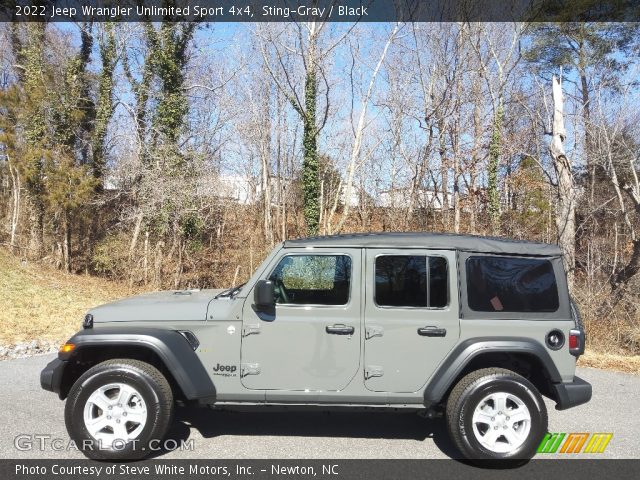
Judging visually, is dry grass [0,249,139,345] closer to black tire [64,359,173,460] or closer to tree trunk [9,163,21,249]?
tree trunk [9,163,21,249]

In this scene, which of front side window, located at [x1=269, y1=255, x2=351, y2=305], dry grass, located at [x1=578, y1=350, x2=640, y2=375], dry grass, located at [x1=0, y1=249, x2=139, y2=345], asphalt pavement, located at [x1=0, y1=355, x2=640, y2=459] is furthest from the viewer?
dry grass, located at [x1=0, y1=249, x2=139, y2=345]

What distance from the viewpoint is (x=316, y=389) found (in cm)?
410

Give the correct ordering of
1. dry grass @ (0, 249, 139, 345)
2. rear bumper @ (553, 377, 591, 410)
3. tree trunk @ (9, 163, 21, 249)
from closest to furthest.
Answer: rear bumper @ (553, 377, 591, 410)
dry grass @ (0, 249, 139, 345)
tree trunk @ (9, 163, 21, 249)

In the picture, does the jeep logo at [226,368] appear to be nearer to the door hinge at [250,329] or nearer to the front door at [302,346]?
the front door at [302,346]

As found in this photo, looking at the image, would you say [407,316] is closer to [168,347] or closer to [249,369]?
[249,369]

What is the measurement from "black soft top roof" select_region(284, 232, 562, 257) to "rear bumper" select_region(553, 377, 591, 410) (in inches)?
42.8

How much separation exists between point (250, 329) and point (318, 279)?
0.88 m

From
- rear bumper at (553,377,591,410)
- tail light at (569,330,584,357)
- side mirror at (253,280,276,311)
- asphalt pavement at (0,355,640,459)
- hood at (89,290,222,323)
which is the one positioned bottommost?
asphalt pavement at (0,355,640,459)

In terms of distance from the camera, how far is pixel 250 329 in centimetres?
413

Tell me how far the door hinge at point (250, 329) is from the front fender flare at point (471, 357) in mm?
1467

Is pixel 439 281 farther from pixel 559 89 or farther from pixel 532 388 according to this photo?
pixel 559 89

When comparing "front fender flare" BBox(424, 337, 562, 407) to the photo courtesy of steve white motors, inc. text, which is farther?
"front fender flare" BBox(424, 337, 562, 407)

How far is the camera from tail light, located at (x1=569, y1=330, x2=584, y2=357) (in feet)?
13.5

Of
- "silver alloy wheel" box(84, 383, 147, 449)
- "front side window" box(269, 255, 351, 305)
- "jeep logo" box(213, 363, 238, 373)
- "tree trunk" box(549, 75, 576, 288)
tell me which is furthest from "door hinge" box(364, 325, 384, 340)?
"tree trunk" box(549, 75, 576, 288)
